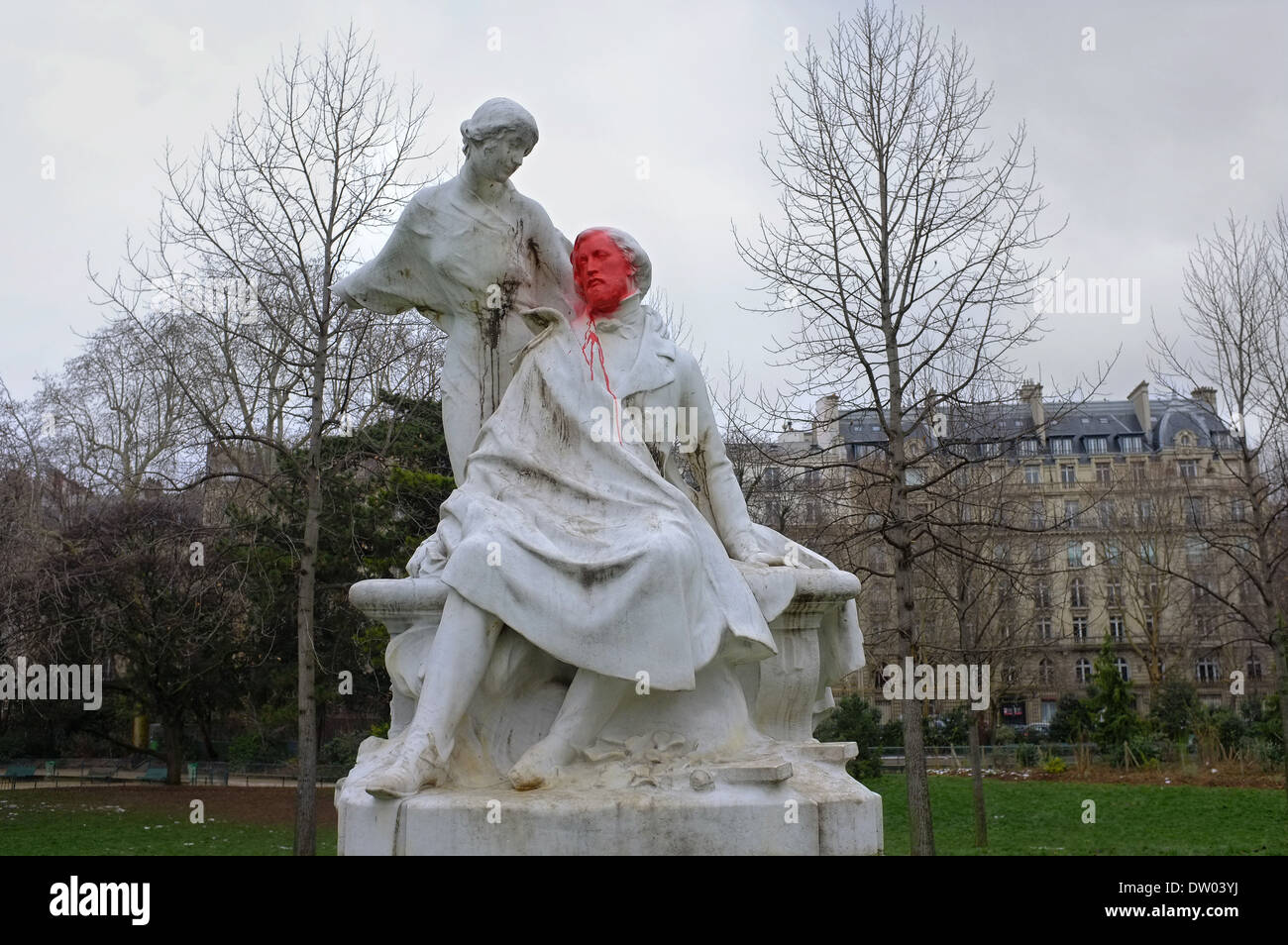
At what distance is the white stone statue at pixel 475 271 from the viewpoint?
4512 millimetres

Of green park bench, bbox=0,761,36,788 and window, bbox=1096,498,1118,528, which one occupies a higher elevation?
window, bbox=1096,498,1118,528

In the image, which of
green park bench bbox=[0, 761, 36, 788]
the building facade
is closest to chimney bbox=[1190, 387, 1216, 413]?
the building facade

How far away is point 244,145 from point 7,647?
8.66 m

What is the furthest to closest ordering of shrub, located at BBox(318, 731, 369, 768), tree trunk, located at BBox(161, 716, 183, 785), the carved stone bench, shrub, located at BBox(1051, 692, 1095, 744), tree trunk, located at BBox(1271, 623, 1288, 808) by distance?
shrub, located at BBox(1051, 692, 1095, 744) → tree trunk, located at BBox(161, 716, 183, 785) → shrub, located at BBox(318, 731, 369, 768) → tree trunk, located at BBox(1271, 623, 1288, 808) → the carved stone bench

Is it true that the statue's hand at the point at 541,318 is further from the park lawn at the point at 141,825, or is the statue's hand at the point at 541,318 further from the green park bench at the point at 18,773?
the green park bench at the point at 18,773

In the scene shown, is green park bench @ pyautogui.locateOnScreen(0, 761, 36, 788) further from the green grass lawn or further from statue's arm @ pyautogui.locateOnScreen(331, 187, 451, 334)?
statue's arm @ pyautogui.locateOnScreen(331, 187, 451, 334)

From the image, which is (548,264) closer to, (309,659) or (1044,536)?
(309,659)

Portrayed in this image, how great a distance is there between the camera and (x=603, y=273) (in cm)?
438

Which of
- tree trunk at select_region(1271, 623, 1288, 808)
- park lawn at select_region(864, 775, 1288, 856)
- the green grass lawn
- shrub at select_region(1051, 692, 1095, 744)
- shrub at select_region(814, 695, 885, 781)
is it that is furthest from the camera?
shrub at select_region(1051, 692, 1095, 744)

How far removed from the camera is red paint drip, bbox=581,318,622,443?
13.4 ft

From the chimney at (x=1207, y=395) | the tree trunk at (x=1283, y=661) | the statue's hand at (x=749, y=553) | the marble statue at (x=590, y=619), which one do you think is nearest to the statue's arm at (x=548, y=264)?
the marble statue at (x=590, y=619)

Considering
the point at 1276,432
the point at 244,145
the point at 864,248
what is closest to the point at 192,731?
the point at 244,145

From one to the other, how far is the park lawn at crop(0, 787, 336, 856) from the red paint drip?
26.9 feet

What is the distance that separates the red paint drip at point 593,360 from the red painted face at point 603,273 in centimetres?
9
